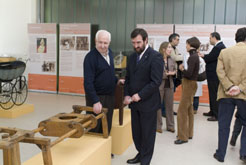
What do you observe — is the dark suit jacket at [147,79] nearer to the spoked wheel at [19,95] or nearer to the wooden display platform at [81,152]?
the wooden display platform at [81,152]

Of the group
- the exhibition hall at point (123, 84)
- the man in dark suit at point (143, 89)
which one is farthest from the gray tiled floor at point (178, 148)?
the man in dark suit at point (143, 89)

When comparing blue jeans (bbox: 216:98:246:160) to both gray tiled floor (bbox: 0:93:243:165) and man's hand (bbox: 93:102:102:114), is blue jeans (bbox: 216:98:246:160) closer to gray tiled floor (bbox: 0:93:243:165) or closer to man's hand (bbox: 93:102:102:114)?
gray tiled floor (bbox: 0:93:243:165)

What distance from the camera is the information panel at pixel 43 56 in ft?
27.7

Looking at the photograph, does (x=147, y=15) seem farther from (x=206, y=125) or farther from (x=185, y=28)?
(x=206, y=125)

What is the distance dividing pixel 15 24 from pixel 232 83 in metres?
7.71

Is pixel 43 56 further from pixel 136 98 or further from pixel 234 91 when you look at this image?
pixel 234 91

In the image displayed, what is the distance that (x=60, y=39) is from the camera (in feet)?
27.3

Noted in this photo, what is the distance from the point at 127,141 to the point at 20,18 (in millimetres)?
6637

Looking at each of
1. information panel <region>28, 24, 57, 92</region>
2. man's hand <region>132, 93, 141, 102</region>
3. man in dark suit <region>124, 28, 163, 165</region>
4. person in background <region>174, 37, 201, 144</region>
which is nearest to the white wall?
information panel <region>28, 24, 57, 92</region>

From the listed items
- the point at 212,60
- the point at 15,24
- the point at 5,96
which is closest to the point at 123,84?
the point at 212,60

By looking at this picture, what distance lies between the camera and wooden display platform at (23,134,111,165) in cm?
238

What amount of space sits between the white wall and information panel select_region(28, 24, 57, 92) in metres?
0.62

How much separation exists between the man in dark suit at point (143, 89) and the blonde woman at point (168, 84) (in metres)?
1.35

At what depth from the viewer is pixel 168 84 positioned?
4.75 metres
